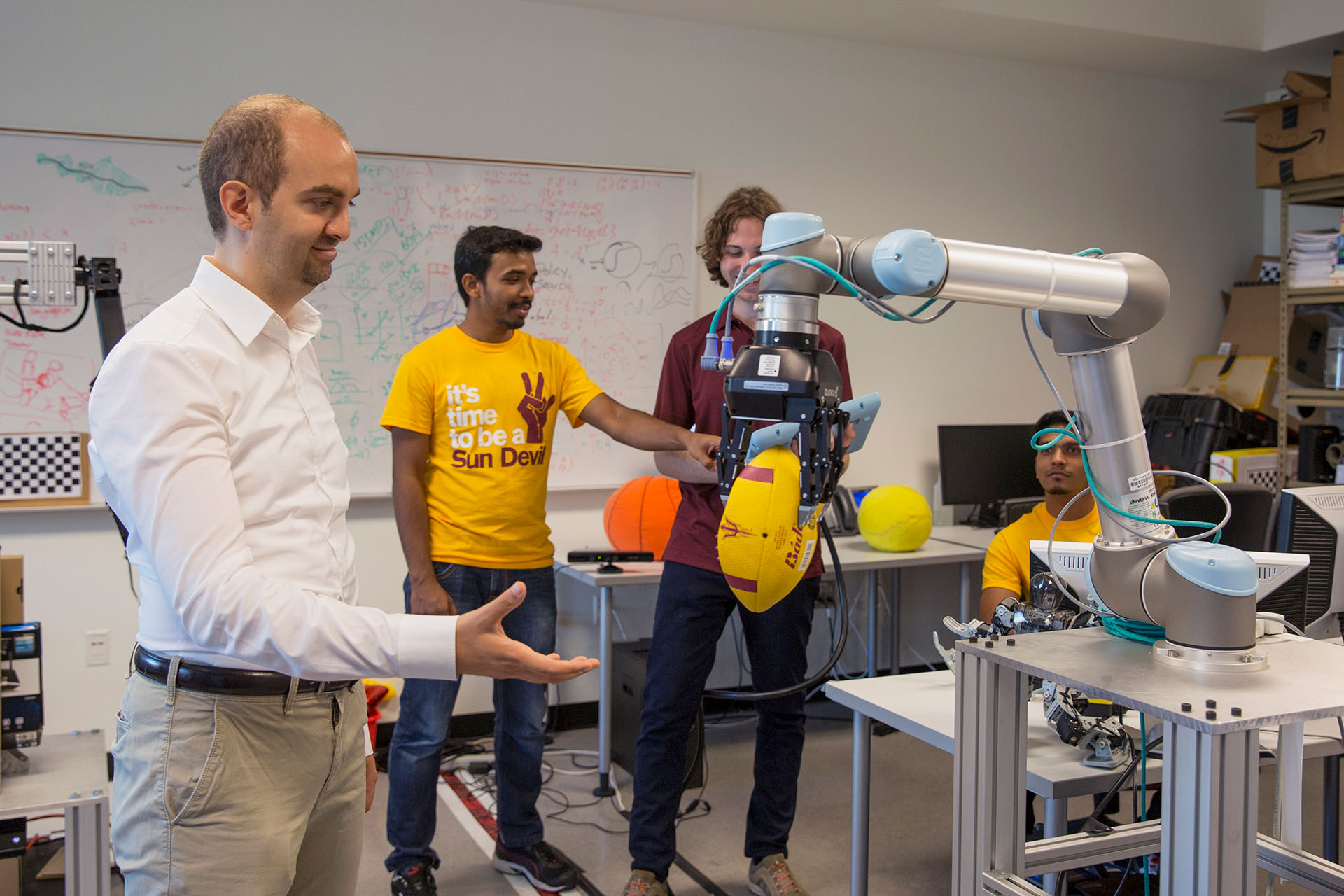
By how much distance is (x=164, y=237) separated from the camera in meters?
3.28

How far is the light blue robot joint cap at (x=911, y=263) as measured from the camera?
0.89 metres

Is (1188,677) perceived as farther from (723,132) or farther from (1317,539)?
(723,132)

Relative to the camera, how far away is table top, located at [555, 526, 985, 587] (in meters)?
3.24

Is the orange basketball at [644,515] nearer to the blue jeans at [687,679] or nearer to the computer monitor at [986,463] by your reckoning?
the blue jeans at [687,679]

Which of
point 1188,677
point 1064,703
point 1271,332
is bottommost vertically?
point 1064,703

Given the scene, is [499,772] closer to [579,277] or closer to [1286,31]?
[579,277]

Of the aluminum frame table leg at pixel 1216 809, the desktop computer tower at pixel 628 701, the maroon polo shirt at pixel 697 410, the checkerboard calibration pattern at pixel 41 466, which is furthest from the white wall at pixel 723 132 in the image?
the aluminum frame table leg at pixel 1216 809

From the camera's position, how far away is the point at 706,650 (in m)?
2.27

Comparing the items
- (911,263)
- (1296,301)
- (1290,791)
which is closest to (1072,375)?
(911,263)

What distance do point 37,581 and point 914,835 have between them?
9.38 feet

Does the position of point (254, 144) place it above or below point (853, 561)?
above

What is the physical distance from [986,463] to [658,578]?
5.73 ft

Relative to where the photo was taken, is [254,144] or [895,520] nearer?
[254,144]

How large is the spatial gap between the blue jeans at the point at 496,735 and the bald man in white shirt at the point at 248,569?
1135mm
